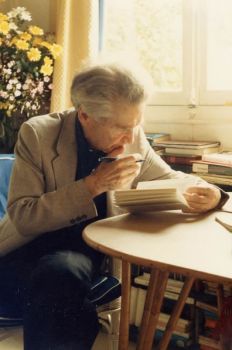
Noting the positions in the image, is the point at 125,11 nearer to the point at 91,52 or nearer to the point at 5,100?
the point at 91,52

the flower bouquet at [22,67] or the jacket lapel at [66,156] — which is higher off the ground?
the flower bouquet at [22,67]

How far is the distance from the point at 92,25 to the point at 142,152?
830mm

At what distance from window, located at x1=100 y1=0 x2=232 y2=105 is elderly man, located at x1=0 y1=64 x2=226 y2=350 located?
87 cm

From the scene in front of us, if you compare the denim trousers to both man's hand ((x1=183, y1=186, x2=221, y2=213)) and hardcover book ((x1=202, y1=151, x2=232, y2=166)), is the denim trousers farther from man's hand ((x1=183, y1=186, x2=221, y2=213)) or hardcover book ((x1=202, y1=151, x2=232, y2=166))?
hardcover book ((x1=202, y1=151, x2=232, y2=166))

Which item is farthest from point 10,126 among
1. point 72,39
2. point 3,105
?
point 72,39

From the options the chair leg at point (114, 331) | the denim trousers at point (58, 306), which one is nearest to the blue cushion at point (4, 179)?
the denim trousers at point (58, 306)

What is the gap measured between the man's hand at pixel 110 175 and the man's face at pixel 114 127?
11 cm

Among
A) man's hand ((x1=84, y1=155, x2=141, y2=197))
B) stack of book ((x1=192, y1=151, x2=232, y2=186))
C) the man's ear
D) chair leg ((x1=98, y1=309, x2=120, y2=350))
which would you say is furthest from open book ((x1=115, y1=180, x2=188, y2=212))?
stack of book ((x1=192, y1=151, x2=232, y2=186))

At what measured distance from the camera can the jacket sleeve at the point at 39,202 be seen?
4.34 ft

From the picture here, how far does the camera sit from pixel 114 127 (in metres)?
1.41

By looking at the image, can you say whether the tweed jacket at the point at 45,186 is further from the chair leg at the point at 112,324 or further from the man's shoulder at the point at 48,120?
the chair leg at the point at 112,324

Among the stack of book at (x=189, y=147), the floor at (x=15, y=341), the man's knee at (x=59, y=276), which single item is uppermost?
the stack of book at (x=189, y=147)

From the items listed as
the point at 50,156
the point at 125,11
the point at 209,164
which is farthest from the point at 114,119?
the point at 125,11

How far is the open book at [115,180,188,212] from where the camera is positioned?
1.28 meters
